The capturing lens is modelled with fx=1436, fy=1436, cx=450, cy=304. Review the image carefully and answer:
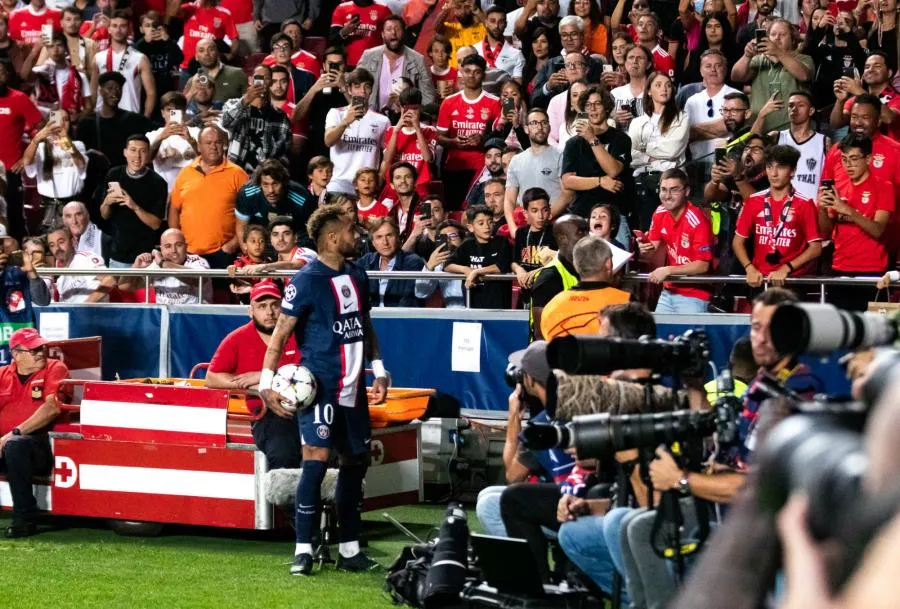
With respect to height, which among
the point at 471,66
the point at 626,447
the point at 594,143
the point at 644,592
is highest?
the point at 471,66

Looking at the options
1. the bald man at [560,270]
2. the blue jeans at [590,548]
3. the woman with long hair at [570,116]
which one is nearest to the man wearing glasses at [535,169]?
the woman with long hair at [570,116]

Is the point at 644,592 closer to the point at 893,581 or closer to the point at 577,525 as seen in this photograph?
the point at 577,525

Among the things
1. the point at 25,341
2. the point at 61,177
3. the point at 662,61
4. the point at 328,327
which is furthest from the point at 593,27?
the point at 328,327

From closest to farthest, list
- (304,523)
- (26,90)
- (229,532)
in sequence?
(304,523)
(229,532)
(26,90)

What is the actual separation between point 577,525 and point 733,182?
19.5 feet

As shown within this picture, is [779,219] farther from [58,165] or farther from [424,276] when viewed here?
[58,165]

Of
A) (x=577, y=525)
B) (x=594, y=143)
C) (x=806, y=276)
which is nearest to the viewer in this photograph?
(x=577, y=525)

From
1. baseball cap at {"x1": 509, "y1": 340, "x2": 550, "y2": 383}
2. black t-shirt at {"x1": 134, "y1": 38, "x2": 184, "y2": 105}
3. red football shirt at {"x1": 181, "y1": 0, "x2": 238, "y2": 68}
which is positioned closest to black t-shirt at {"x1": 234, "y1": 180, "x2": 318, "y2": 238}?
black t-shirt at {"x1": 134, "y1": 38, "x2": 184, "y2": 105}

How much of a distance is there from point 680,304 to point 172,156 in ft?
19.7

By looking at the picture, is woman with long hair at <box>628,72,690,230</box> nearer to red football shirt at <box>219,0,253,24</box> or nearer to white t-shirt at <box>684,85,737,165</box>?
white t-shirt at <box>684,85,737,165</box>

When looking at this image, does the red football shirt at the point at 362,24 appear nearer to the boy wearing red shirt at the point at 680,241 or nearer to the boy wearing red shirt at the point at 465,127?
the boy wearing red shirt at the point at 465,127

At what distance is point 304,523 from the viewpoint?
316 inches

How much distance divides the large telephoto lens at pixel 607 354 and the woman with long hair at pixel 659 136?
7.27 m

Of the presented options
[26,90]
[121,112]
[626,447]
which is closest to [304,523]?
[626,447]
